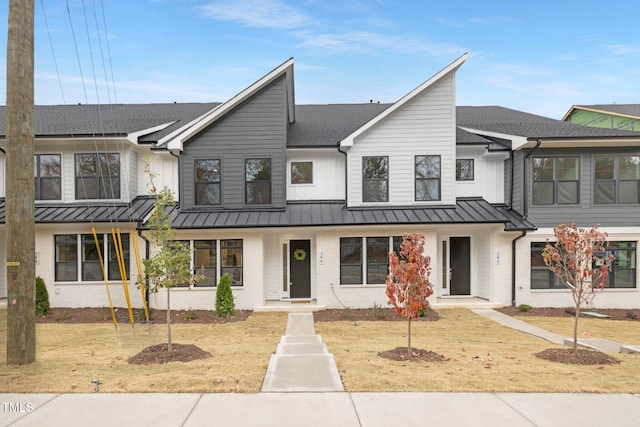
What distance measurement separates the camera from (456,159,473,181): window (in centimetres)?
1505

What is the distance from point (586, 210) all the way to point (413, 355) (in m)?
10.5

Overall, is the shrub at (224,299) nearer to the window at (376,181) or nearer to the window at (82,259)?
the window at (82,259)

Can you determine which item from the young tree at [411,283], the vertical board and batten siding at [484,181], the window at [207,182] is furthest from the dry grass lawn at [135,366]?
the vertical board and batten siding at [484,181]

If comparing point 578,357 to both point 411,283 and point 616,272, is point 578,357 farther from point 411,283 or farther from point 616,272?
point 616,272

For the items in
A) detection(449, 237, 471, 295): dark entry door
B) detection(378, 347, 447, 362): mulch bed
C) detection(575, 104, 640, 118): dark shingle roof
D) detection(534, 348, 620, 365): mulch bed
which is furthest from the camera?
detection(575, 104, 640, 118): dark shingle roof

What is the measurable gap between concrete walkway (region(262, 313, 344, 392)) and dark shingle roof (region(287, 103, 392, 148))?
25.4ft

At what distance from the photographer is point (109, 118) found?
651 inches

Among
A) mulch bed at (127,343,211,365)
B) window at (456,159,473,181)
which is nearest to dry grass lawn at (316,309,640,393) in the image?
mulch bed at (127,343,211,365)

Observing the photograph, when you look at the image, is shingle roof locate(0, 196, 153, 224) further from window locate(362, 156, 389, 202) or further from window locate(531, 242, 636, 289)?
window locate(531, 242, 636, 289)

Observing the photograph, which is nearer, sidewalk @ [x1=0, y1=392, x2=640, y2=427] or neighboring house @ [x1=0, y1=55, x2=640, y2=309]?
sidewalk @ [x1=0, y1=392, x2=640, y2=427]

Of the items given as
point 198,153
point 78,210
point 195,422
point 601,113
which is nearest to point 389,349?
point 195,422

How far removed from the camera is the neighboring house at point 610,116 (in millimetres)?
23359

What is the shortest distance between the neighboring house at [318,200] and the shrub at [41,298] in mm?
1022

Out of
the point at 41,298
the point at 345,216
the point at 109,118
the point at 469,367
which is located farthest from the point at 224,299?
the point at 109,118
